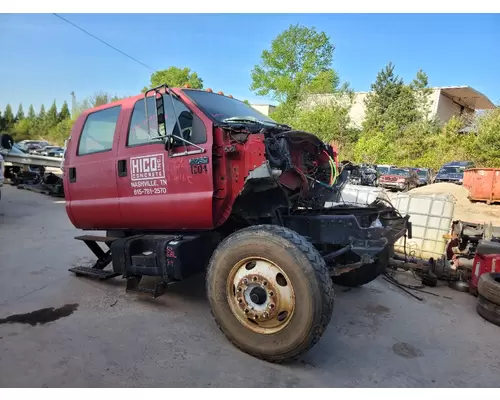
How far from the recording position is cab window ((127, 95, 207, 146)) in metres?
3.62

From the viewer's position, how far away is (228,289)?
322cm

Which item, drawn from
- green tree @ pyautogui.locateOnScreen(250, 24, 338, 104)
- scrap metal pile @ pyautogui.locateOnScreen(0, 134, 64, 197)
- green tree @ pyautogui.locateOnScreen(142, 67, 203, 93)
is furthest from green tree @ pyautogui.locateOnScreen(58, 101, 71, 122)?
scrap metal pile @ pyautogui.locateOnScreen(0, 134, 64, 197)

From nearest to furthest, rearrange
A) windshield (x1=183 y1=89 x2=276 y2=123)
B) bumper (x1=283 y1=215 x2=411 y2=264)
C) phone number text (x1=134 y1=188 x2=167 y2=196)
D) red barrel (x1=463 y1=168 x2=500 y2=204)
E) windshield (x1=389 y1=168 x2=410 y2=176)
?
bumper (x1=283 y1=215 x2=411 y2=264)
windshield (x1=183 y1=89 x2=276 y2=123)
phone number text (x1=134 y1=188 x2=167 y2=196)
red barrel (x1=463 y1=168 x2=500 y2=204)
windshield (x1=389 y1=168 x2=410 y2=176)

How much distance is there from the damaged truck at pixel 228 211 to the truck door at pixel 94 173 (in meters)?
0.01

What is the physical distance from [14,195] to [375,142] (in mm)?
25128

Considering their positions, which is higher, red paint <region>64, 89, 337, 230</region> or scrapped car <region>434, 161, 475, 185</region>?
red paint <region>64, 89, 337, 230</region>

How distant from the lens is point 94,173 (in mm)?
4418

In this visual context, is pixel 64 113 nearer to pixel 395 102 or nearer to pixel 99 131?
pixel 395 102

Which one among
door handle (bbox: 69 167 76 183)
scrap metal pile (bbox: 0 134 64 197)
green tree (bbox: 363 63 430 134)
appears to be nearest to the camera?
door handle (bbox: 69 167 76 183)

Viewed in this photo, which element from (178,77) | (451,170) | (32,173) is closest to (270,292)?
(32,173)

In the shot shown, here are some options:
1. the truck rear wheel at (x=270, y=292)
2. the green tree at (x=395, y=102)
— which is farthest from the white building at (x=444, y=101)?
the truck rear wheel at (x=270, y=292)

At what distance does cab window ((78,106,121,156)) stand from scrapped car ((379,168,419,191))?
66.0ft

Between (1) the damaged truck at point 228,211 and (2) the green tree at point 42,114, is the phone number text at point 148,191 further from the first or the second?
(2) the green tree at point 42,114

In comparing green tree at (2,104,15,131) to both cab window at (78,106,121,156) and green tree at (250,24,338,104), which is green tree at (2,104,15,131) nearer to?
green tree at (250,24,338,104)
